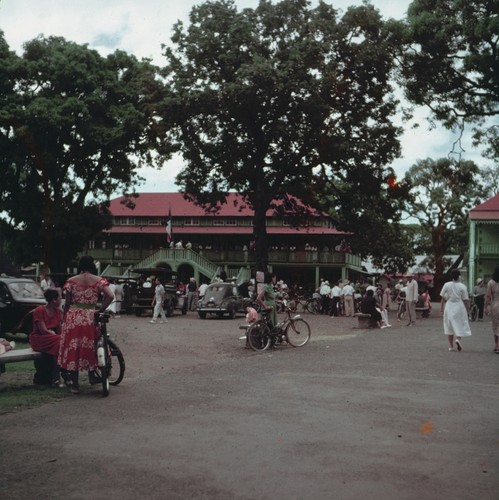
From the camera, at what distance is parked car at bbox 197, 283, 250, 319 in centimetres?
3200

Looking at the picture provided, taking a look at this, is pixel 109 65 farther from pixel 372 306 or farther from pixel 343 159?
pixel 372 306

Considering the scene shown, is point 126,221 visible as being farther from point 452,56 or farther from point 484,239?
point 452,56

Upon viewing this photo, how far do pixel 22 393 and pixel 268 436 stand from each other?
14.0ft

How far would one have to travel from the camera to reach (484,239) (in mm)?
53500

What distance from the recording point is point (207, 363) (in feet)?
46.6

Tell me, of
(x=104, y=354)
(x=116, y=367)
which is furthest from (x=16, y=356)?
(x=116, y=367)

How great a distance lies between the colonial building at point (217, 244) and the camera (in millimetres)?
60872

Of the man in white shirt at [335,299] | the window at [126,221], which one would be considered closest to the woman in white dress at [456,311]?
the man in white shirt at [335,299]

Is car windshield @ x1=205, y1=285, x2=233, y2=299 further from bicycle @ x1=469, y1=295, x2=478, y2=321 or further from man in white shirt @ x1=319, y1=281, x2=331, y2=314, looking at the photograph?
bicycle @ x1=469, y1=295, x2=478, y2=321

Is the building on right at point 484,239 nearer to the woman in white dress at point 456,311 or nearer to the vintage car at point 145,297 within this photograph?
the vintage car at point 145,297

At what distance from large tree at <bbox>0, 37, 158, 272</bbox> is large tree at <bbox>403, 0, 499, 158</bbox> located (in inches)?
631

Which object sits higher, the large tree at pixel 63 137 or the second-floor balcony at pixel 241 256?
the large tree at pixel 63 137

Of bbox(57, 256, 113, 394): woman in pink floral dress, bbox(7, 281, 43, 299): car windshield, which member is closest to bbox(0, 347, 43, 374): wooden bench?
bbox(57, 256, 113, 394): woman in pink floral dress

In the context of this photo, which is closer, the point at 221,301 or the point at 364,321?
the point at 364,321
